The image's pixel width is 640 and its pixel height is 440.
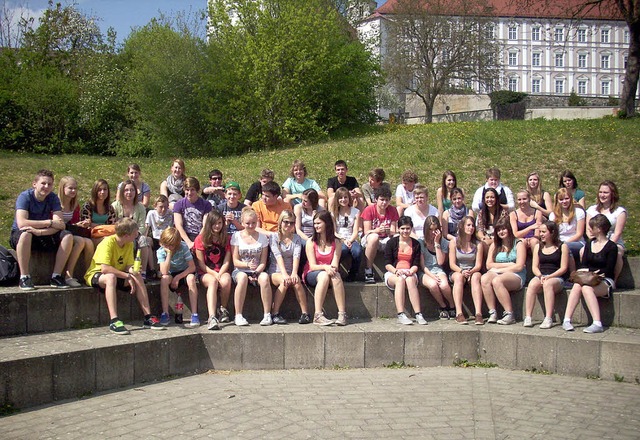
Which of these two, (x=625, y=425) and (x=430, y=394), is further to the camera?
(x=430, y=394)

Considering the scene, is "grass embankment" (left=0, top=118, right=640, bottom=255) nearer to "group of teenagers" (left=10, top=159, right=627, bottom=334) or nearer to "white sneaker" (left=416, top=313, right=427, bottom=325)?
"group of teenagers" (left=10, top=159, right=627, bottom=334)

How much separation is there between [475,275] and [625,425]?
314cm

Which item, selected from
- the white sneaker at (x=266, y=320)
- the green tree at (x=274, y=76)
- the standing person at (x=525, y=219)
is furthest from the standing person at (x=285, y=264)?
the green tree at (x=274, y=76)

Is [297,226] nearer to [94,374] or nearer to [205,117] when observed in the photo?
[94,374]

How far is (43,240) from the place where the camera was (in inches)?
324

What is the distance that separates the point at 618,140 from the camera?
63.0 ft

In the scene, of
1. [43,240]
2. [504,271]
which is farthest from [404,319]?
[43,240]

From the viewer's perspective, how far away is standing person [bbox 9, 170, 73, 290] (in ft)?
26.0

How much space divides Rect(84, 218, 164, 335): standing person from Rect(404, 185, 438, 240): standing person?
400 cm

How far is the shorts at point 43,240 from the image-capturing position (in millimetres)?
8133

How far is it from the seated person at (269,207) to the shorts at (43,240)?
269cm

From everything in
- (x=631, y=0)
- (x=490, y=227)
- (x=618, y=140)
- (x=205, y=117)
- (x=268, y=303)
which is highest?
(x=631, y=0)

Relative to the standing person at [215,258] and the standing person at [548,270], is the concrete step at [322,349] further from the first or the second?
the standing person at [215,258]

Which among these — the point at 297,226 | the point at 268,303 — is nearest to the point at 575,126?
the point at 297,226
